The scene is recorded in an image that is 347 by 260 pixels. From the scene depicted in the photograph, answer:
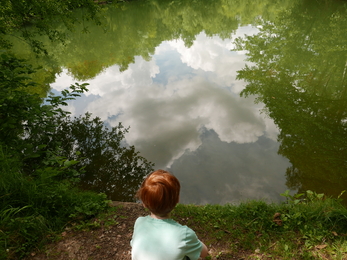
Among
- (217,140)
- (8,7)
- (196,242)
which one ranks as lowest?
(196,242)

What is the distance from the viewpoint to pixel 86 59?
12.9m

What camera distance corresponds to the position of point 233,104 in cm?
754

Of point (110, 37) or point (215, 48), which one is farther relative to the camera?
point (110, 37)

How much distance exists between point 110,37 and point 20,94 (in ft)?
52.4

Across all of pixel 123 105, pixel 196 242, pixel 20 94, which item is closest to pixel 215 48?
pixel 123 105

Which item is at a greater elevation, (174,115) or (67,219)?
(174,115)

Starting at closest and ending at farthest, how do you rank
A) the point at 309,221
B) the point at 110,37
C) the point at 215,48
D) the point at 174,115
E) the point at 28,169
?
the point at 309,221
the point at 28,169
the point at 174,115
the point at 215,48
the point at 110,37

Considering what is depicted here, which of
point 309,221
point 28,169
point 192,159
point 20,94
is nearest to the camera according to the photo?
point 309,221

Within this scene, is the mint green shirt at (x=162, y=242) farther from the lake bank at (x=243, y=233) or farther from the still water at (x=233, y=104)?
the still water at (x=233, y=104)

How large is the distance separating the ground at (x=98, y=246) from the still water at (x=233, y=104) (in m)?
1.65

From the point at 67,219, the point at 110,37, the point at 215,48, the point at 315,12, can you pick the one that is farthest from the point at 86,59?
the point at 315,12

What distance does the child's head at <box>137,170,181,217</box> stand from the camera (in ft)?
5.01

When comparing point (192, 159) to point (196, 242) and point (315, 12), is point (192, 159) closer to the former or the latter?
point (196, 242)

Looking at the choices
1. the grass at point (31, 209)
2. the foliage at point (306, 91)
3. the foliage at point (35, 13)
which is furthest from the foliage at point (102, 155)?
the foliage at point (306, 91)
